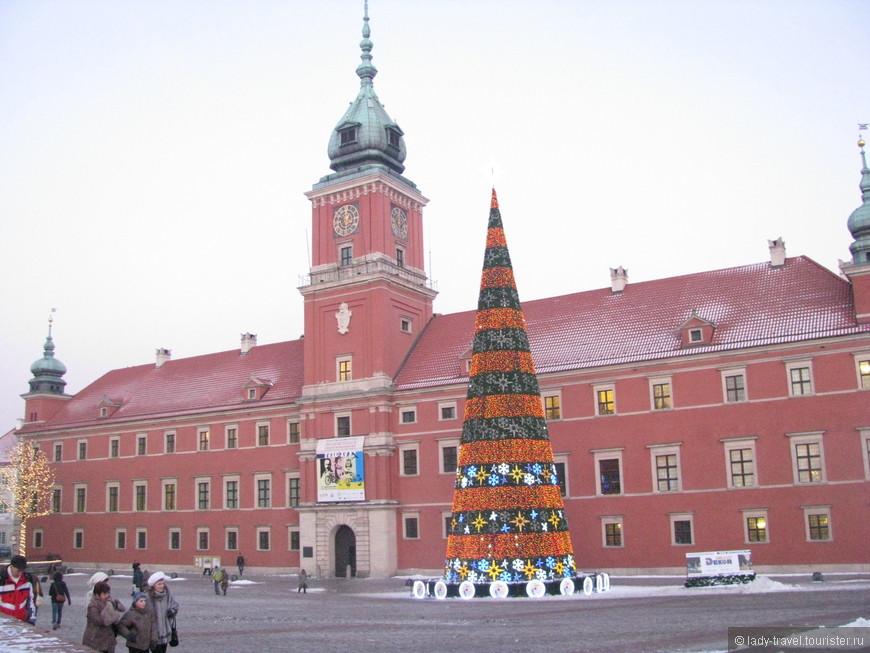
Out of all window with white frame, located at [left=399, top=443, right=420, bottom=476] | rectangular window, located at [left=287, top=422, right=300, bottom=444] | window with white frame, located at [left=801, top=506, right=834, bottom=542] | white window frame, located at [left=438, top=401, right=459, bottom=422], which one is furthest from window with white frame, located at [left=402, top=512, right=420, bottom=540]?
window with white frame, located at [left=801, top=506, right=834, bottom=542]

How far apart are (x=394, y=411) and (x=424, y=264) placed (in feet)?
32.1

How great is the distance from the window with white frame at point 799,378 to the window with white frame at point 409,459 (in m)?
17.5

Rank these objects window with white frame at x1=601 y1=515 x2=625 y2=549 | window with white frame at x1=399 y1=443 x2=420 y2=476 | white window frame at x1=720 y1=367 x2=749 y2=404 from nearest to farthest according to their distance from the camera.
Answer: white window frame at x1=720 y1=367 x2=749 y2=404 → window with white frame at x1=601 y1=515 x2=625 y2=549 → window with white frame at x1=399 y1=443 x2=420 y2=476

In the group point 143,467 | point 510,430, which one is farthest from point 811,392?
point 143,467

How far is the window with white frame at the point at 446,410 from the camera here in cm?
4331

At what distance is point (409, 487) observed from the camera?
43.8 metres

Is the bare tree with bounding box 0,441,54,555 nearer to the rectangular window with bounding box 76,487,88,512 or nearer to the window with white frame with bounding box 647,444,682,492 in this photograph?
the rectangular window with bounding box 76,487,88,512

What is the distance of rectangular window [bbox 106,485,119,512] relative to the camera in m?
55.5

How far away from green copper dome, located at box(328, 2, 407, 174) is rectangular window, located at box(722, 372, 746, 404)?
73.4 feet

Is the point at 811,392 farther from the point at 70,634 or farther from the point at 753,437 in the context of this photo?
the point at 70,634

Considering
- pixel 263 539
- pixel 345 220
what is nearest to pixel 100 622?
pixel 345 220

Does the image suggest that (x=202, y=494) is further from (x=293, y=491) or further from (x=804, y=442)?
(x=804, y=442)

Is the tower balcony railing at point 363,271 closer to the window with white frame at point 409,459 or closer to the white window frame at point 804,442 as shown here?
the window with white frame at point 409,459

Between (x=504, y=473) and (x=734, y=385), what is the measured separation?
14.7 m
